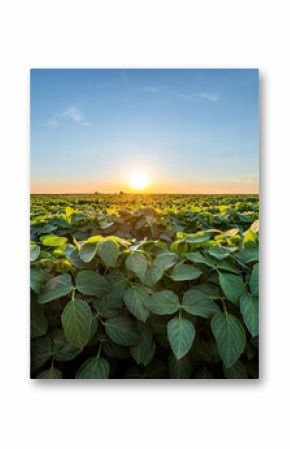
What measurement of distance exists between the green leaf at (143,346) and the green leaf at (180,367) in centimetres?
9

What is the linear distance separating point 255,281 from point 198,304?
0.20 meters

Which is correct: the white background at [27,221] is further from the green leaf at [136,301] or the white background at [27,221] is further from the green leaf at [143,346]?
the green leaf at [136,301]

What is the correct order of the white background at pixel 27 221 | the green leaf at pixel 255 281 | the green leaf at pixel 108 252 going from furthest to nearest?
1. the white background at pixel 27 221
2. the green leaf at pixel 255 281
3. the green leaf at pixel 108 252

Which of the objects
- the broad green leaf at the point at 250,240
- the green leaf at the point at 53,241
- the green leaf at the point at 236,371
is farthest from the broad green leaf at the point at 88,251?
the green leaf at the point at 236,371

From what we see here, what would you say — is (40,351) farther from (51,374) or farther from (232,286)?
(232,286)

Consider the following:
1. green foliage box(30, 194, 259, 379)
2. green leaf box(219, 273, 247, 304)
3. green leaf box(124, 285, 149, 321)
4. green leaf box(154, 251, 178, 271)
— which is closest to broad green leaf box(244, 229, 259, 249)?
green foliage box(30, 194, 259, 379)

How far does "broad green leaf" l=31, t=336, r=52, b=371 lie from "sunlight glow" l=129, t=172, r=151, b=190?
0.54 m

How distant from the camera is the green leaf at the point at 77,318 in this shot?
120 cm

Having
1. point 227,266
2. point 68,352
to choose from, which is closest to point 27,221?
point 68,352

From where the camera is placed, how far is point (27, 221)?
4.81 ft

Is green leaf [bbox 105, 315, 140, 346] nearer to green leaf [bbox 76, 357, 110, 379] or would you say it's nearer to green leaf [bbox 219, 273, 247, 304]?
green leaf [bbox 76, 357, 110, 379]
